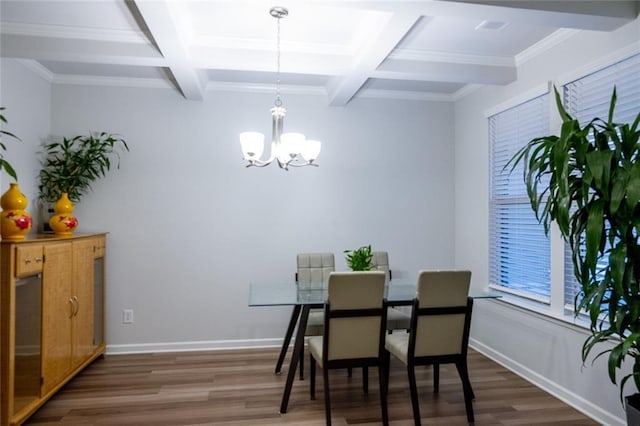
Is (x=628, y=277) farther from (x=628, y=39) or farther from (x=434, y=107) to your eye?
(x=434, y=107)

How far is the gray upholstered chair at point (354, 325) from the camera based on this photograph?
8.16 ft

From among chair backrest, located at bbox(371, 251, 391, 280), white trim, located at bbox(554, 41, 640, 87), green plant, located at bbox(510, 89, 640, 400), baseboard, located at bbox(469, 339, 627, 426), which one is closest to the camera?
green plant, located at bbox(510, 89, 640, 400)

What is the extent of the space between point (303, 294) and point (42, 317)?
1778 mm

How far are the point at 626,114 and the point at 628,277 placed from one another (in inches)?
47.8

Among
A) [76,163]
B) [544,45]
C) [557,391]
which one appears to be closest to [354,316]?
[557,391]

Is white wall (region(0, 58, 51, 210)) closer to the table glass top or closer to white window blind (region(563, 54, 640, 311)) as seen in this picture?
the table glass top

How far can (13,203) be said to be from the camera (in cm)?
254

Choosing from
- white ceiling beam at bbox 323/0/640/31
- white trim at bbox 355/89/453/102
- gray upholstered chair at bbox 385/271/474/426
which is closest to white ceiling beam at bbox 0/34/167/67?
white ceiling beam at bbox 323/0/640/31

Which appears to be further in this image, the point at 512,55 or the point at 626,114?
the point at 512,55

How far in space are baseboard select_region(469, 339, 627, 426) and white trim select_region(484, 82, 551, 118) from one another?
2265 millimetres

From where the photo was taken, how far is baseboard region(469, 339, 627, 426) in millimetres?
2575

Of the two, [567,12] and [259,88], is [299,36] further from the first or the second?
[567,12]

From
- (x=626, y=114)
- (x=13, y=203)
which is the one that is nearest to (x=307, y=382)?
(x=13, y=203)

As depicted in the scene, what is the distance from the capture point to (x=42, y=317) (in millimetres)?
2684
